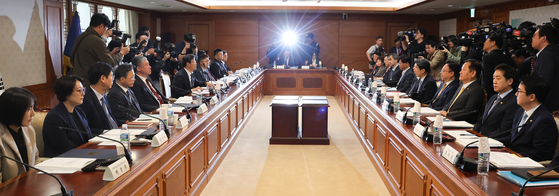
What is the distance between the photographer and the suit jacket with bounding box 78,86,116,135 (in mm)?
2613

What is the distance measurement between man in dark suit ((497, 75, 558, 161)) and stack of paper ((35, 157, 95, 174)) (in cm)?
220

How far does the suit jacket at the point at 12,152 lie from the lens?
68.8 inches

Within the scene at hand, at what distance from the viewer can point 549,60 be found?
339 centimetres

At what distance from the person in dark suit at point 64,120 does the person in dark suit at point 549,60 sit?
3544 mm

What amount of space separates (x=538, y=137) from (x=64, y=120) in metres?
2.62

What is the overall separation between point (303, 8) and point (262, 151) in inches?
238

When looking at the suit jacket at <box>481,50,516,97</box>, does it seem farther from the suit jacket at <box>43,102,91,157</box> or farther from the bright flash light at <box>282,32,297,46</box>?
the bright flash light at <box>282,32,297,46</box>

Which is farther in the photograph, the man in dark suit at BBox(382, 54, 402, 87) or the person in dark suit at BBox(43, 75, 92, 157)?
the man in dark suit at BBox(382, 54, 402, 87)

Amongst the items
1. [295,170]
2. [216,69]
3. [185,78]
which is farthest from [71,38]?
[295,170]

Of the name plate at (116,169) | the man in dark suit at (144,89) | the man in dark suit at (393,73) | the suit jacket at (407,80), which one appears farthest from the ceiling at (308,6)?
the name plate at (116,169)

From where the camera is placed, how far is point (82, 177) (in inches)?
63.9

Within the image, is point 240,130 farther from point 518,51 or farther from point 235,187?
point 518,51

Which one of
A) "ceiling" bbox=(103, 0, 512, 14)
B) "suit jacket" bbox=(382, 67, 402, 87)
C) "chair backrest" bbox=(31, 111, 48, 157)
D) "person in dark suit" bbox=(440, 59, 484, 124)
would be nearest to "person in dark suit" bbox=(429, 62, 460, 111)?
"person in dark suit" bbox=(440, 59, 484, 124)

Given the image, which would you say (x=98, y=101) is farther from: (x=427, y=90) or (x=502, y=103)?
(x=427, y=90)
